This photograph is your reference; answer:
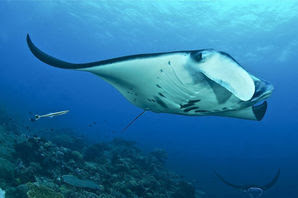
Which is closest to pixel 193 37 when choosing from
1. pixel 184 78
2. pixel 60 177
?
pixel 60 177

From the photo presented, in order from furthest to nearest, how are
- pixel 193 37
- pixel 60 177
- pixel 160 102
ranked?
pixel 193 37 < pixel 60 177 < pixel 160 102

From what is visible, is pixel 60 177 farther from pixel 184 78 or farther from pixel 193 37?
pixel 193 37

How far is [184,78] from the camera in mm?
2941

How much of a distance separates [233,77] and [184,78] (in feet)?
Answer: 2.48

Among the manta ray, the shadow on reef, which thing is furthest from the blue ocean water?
the shadow on reef

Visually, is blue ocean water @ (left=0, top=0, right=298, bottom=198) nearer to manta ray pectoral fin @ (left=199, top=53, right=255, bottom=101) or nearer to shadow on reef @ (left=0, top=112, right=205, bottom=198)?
manta ray pectoral fin @ (left=199, top=53, right=255, bottom=101)

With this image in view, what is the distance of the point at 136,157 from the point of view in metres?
12.7

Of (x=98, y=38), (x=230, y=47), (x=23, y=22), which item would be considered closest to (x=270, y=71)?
(x=230, y=47)

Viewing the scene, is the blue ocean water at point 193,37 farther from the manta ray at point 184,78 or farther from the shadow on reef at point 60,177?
the shadow on reef at point 60,177

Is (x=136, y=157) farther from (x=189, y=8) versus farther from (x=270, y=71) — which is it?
(x=270, y=71)

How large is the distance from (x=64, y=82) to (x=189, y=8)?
8280cm

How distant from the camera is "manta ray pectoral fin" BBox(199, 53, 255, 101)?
7.50 feet

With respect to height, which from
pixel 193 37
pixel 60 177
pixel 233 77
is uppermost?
pixel 193 37

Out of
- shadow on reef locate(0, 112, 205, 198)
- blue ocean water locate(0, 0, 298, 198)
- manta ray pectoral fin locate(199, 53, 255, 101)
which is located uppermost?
blue ocean water locate(0, 0, 298, 198)
